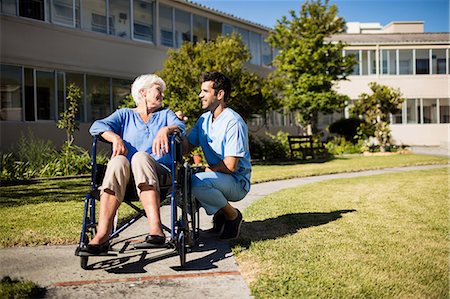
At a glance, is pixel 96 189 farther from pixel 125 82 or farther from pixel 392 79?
pixel 392 79

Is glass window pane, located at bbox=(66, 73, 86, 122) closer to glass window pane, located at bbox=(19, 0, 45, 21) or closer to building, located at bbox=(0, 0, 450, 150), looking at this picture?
building, located at bbox=(0, 0, 450, 150)

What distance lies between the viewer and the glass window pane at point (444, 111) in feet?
109

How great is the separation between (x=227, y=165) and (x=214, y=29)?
20.2 m

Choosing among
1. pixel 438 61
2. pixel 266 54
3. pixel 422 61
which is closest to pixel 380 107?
pixel 266 54

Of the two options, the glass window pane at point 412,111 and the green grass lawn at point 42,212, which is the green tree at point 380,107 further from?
the green grass lawn at point 42,212

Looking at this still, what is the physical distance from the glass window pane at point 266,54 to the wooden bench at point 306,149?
24.1 feet

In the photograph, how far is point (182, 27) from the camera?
21922mm

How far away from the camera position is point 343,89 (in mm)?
33188

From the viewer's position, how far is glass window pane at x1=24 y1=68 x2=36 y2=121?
15.4m

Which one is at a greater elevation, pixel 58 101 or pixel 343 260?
pixel 58 101

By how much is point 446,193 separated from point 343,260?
210 inches

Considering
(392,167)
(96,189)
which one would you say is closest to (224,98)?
(96,189)

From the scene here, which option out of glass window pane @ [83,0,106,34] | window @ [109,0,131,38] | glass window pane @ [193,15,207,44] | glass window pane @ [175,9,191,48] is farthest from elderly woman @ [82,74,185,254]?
glass window pane @ [193,15,207,44]

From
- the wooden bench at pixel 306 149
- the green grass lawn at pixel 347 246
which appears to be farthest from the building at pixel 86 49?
the green grass lawn at pixel 347 246
